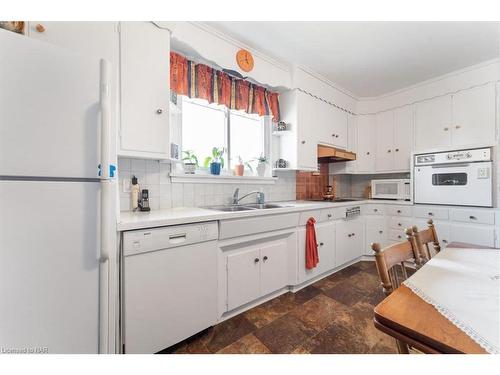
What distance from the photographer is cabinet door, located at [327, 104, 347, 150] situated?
9.75 ft

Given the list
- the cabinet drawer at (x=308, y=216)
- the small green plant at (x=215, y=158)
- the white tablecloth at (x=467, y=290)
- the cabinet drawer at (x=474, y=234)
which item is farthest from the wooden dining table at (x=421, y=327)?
the cabinet drawer at (x=474, y=234)

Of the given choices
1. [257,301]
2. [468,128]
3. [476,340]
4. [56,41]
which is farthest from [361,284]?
[56,41]

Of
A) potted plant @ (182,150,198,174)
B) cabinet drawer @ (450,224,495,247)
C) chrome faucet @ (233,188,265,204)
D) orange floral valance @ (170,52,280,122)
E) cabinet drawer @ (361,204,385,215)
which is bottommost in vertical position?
→ cabinet drawer @ (450,224,495,247)

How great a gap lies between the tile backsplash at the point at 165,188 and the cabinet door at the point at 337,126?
149cm

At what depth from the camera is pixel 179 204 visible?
195 cm

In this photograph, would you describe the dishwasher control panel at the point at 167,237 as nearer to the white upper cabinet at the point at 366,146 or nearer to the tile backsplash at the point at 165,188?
the tile backsplash at the point at 165,188

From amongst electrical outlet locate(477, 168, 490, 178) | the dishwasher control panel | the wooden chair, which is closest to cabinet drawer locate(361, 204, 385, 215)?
electrical outlet locate(477, 168, 490, 178)

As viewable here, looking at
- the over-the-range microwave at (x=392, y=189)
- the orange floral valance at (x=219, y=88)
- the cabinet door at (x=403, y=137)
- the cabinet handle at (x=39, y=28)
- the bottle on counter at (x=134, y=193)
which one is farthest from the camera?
the cabinet door at (x=403, y=137)

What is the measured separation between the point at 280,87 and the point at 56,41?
197cm

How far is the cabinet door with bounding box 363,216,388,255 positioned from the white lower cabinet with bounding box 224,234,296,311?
1.54 metres

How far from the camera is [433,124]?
281cm

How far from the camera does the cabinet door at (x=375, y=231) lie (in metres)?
2.94

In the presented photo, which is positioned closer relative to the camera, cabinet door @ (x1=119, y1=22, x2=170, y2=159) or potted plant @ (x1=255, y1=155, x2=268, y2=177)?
cabinet door @ (x1=119, y1=22, x2=170, y2=159)

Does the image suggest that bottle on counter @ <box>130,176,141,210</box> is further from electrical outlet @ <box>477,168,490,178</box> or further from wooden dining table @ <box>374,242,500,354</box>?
electrical outlet @ <box>477,168,490,178</box>
